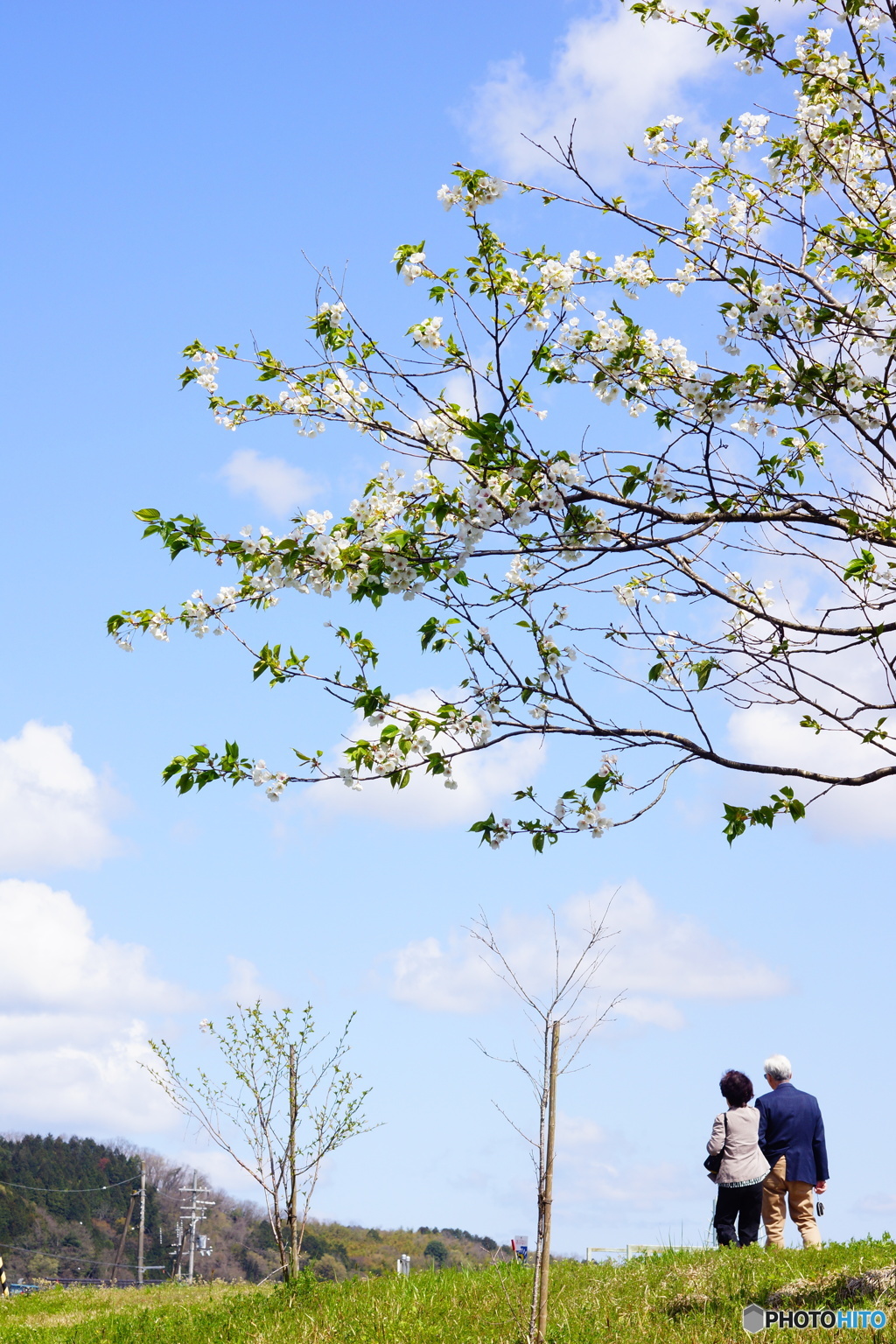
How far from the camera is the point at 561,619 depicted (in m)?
6.45

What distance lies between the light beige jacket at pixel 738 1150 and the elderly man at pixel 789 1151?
14cm

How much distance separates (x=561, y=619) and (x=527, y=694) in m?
0.74

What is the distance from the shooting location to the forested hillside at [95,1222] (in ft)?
163

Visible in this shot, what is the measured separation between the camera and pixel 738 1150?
9.21 m

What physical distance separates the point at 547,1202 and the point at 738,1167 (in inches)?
124

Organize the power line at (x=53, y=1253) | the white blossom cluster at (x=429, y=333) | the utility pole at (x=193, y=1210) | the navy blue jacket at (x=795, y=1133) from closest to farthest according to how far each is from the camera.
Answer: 1. the white blossom cluster at (x=429, y=333)
2. the navy blue jacket at (x=795, y=1133)
3. the utility pole at (x=193, y=1210)
4. the power line at (x=53, y=1253)

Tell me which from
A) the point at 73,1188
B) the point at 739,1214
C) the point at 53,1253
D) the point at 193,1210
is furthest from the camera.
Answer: the point at 73,1188

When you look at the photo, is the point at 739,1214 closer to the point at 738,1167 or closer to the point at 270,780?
the point at 738,1167

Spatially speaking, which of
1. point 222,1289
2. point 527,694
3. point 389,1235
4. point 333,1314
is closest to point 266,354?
point 527,694

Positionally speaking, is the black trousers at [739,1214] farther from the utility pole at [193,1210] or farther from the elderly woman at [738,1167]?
the utility pole at [193,1210]

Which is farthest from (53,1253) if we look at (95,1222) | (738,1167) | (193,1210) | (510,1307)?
(510,1307)

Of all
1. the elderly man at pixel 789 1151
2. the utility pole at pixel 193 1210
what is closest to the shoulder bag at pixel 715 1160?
the elderly man at pixel 789 1151

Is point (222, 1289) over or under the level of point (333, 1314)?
under

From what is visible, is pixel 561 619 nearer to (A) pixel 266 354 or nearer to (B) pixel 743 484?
(B) pixel 743 484
